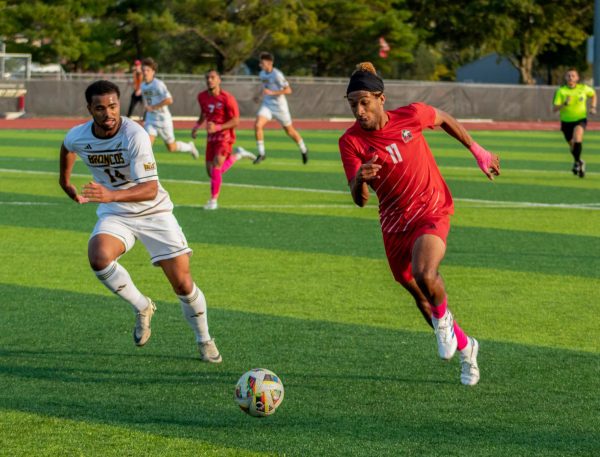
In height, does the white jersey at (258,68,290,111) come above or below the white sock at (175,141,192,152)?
below

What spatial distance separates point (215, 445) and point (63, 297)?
4.82 metres

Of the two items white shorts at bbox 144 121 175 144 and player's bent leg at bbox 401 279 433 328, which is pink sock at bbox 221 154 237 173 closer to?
white shorts at bbox 144 121 175 144

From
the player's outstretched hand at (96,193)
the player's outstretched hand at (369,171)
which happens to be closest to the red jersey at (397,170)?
the player's outstretched hand at (369,171)

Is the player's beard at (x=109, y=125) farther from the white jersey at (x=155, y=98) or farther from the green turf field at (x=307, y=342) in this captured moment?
the white jersey at (x=155, y=98)

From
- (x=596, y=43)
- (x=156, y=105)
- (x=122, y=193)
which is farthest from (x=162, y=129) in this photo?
(x=596, y=43)

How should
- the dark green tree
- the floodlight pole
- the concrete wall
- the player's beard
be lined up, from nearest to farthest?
the player's beard < the concrete wall < the floodlight pole < the dark green tree

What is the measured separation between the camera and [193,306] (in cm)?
850

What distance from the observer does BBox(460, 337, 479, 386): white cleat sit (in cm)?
779

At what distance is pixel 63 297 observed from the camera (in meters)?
10.9

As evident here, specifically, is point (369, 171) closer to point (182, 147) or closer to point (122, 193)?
point (122, 193)

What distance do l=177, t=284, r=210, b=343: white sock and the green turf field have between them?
0.24 m

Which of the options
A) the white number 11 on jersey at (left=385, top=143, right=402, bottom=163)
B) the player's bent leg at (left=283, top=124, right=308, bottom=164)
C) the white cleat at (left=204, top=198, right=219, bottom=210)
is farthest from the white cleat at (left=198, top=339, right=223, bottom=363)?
the player's bent leg at (left=283, top=124, right=308, bottom=164)

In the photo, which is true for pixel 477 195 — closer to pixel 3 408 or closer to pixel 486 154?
pixel 486 154

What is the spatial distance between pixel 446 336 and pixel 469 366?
279 millimetres
